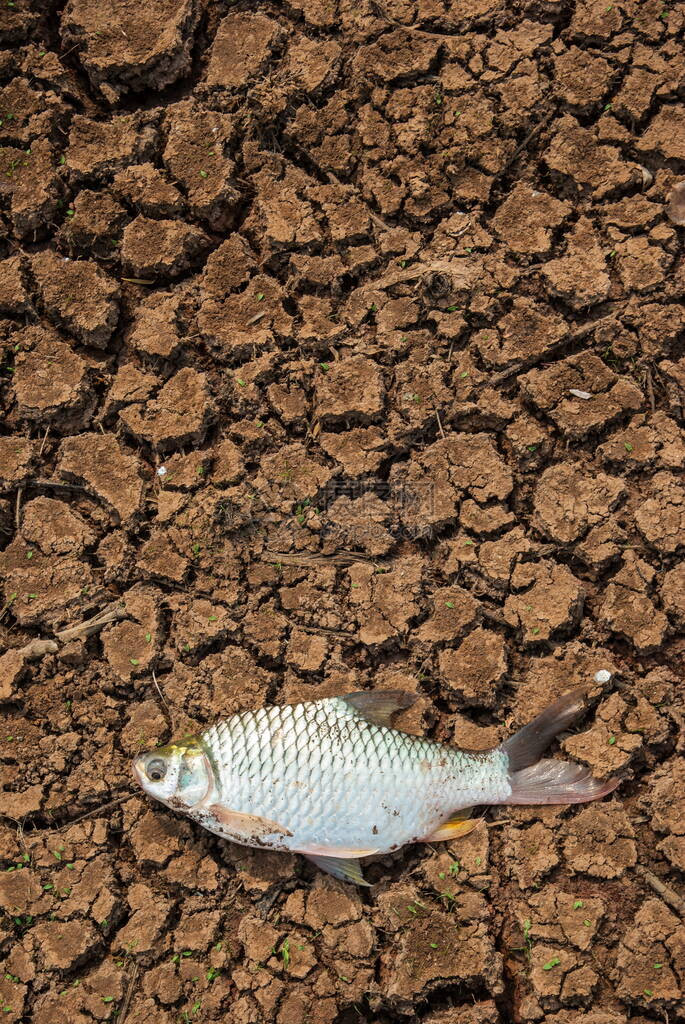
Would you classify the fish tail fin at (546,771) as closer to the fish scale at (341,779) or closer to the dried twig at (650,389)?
the fish scale at (341,779)

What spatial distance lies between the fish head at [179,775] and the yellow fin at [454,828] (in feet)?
2.52

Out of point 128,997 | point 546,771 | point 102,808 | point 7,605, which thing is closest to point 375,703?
point 546,771

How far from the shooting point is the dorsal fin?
2.83 meters

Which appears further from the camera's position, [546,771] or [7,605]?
[7,605]

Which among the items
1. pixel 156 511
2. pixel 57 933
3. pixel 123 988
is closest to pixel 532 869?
pixel 123 988

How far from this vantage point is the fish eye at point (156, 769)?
9.14 ft

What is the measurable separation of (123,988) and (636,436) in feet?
8.57

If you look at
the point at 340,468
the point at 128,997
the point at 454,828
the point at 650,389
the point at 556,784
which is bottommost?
the point at 128,997

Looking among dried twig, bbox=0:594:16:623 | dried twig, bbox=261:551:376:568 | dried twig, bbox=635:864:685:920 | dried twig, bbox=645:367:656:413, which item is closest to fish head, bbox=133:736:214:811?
dried twig, bbox=261:551:376:568

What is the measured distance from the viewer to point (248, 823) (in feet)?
9.04

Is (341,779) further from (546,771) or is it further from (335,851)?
(546,771)

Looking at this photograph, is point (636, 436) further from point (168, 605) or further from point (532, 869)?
point (168, 605)

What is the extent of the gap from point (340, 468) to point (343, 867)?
4.57 ft

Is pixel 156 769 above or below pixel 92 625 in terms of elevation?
below
